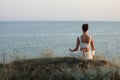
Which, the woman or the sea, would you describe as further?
the sea

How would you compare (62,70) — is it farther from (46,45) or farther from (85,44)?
(46,45)

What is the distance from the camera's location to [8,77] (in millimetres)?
9305

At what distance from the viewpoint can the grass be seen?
9062 millimetres

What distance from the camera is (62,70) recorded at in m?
9.28

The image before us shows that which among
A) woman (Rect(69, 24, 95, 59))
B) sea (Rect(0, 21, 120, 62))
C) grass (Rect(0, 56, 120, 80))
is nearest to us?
grass (Rect(0, 56, 120, 80))

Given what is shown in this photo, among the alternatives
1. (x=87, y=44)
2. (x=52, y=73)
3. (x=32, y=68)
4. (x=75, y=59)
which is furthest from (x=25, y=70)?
(x=87, y=44)

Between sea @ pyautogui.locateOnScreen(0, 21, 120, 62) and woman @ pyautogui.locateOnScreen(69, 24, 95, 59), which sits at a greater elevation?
woman @ pyautogui.locateOnScreen(69, 24, 95, 59)

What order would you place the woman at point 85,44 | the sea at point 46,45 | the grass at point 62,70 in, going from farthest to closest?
the sea at point 46,45 → the woman at point 85,44 → the grass at point 62,70

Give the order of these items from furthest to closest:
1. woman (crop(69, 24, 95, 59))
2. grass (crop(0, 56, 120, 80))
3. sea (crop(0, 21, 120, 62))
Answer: sea (crop(0, 21, 120, 62)), woman (crop(69, 24, 95, 59)), grass (crop(0, 56, 120, 80))

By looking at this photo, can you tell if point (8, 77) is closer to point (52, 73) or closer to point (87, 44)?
point (52, 73)

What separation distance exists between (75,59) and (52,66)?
0.97 meters

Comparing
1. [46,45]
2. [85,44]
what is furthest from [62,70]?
[46,45]

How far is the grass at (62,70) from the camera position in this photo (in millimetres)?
9062

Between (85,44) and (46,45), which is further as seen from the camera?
(46,45)
